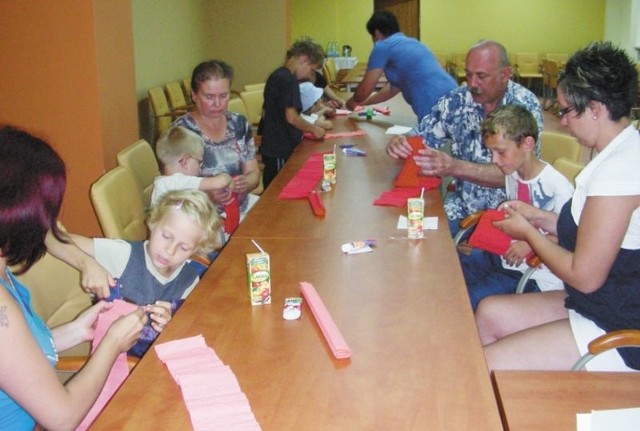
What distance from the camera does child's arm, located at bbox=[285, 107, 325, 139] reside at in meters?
4.79

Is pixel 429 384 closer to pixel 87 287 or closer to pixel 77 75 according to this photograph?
pixel 87 287

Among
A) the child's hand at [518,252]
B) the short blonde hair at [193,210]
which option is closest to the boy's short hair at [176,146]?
the short blonde hair at [193,210]

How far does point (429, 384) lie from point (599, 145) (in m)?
1.11

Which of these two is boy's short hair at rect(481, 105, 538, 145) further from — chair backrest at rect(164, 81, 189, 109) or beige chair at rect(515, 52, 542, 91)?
beige chair at rect(515, 52, 542, 91)

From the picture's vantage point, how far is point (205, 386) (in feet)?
5.16

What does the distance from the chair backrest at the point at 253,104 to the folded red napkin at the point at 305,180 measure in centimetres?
279

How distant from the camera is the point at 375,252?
8.17ft

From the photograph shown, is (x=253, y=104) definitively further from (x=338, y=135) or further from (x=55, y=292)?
(x=55, y=292)

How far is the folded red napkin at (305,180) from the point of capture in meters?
3.33

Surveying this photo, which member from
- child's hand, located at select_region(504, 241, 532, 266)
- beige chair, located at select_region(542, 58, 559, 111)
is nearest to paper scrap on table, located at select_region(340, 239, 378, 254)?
child's hand, located at select_region(504, 241, 532, 266)

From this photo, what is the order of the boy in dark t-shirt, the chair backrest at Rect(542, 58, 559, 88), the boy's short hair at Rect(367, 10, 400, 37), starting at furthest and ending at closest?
the chair backrest at Rect(542, 58, 559, 88) → the boy's short hair at Rect(367, 10, 400, 37) → the boy in dark t-shirt

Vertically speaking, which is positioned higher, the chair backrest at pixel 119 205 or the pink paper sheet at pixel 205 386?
the chair backrest at pixel 119 205

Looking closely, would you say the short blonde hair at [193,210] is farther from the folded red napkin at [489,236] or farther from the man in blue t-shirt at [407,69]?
the man in blue t-shirt at [407,69]

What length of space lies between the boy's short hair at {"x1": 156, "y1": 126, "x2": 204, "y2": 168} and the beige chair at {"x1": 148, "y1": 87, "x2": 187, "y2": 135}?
15.0ft
